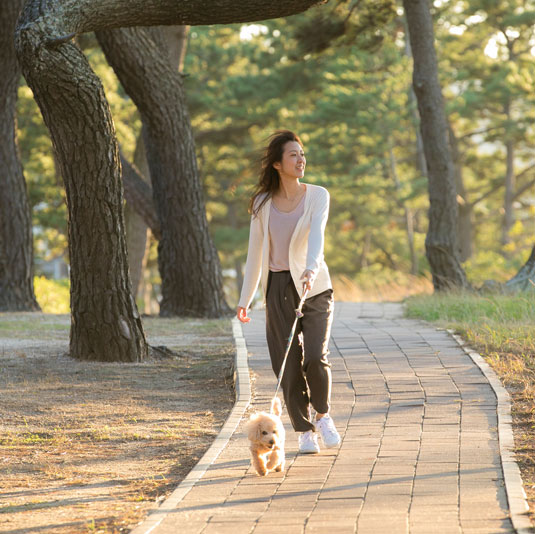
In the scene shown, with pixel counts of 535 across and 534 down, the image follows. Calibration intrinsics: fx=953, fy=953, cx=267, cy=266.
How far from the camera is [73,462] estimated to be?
599 centimetres

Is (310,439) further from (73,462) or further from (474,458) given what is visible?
(73,462)

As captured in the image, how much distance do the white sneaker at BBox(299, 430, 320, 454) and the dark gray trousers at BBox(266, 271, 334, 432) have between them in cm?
4

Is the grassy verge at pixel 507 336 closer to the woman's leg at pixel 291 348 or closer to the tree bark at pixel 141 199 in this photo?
the woman's leg at pixel 291 348

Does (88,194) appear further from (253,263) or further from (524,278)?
(524,278)

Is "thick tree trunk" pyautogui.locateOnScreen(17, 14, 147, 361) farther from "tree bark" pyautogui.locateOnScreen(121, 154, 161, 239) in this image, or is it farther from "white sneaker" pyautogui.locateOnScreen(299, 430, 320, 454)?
"tree bark" pyautogui.locateOnScreen(121, 154, 161, 239)

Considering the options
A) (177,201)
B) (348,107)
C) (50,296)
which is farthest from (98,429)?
(348,107)

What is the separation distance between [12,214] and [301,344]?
11696mm

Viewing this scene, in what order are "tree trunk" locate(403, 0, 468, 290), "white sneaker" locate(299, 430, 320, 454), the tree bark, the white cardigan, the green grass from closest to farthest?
1. the white cardigan
2. "white sneaker" locate(299, 430, 320, 454)
3. the green grass
4. the tree bark
5. "tree trunk" locate(403, 0, 468, 290)

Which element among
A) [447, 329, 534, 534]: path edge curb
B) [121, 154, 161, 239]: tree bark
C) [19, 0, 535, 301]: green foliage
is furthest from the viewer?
[19, 0, 535, 301]: green foliage

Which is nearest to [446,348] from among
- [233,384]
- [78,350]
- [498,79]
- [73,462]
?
[233,384]

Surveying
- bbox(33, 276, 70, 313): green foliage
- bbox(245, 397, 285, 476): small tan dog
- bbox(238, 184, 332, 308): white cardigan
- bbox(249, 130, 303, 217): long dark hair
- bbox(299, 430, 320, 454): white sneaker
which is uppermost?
bbox(249, 130, 303, 217): long dark hair

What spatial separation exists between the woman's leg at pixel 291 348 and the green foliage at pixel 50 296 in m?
14.7

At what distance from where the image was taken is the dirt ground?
493 centimetres

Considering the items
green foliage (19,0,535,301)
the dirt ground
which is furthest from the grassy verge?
green foliage (19,0,535,301)
